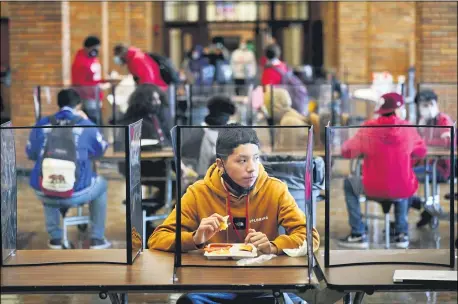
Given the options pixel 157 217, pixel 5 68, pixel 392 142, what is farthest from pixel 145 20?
pixel 392 142

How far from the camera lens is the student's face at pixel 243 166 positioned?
5445 mm

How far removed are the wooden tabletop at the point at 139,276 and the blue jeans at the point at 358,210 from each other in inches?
162

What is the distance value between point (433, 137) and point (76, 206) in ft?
8.87

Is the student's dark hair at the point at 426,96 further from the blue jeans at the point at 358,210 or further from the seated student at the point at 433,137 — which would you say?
the blue jeans at the point at 358,210

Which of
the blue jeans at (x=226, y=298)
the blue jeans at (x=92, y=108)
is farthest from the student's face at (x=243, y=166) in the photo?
the blue jeans at (x=92, y=108)

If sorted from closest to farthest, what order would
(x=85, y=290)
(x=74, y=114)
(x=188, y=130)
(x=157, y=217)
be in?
(x=85, y=290) < (x=188, y=130) < (x=74, y=114) < (x=157, y=217)

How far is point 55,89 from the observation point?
12945 millimetres

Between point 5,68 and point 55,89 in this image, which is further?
point 5,68

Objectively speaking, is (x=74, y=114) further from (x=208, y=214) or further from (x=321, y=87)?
(x=321, y=87)

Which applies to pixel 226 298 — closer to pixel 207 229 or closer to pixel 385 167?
pixel 207 229

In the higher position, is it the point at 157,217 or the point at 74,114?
the point at 74,114

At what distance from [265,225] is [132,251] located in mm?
601

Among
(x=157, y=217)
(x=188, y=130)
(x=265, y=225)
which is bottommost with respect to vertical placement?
(x=157, y=217)

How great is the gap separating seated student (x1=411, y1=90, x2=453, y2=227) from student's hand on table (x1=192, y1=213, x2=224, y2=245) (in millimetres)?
4041
